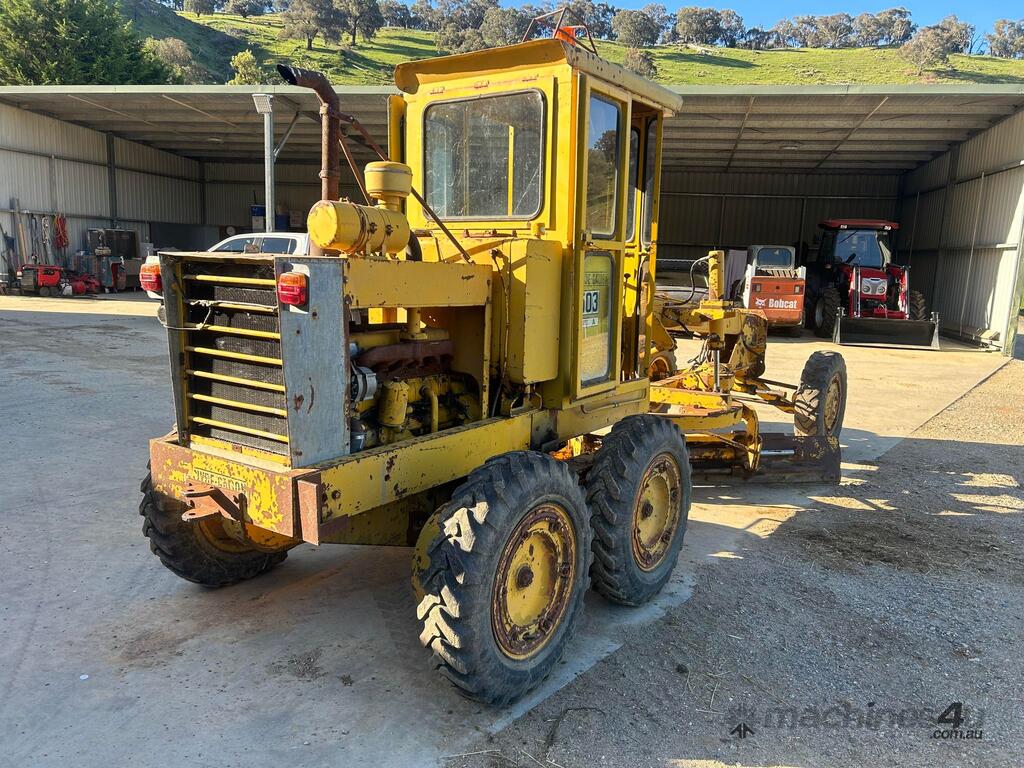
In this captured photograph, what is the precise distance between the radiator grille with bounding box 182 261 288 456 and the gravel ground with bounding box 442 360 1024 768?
1601 millimetres

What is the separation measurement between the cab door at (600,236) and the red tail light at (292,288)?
155 cm

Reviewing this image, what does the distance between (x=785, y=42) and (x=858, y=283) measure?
291 feet

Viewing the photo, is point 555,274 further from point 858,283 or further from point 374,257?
point 858,283

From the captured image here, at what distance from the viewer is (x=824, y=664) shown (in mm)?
3734

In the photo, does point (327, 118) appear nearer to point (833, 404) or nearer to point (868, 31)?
point (833, 404)

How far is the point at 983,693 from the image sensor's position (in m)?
3.53

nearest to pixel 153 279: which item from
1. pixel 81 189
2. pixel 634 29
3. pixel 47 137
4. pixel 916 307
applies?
pixel 916 307

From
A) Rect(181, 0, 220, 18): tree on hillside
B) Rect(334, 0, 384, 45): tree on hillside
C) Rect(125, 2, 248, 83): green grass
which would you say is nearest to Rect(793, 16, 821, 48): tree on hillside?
Rect(334, 0, 384, 45): tree on hillside

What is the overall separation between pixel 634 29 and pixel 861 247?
80.4m

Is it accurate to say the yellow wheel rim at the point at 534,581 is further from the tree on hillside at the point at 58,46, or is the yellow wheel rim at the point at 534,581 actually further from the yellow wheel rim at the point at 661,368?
the tree on hillside at the point at 58,46

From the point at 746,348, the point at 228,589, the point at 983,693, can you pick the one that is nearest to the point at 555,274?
the point at 228,589

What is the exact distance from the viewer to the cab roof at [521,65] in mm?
3662

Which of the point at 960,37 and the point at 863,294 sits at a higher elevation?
the point at 960,37

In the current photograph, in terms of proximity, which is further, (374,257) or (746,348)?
(746,348)
